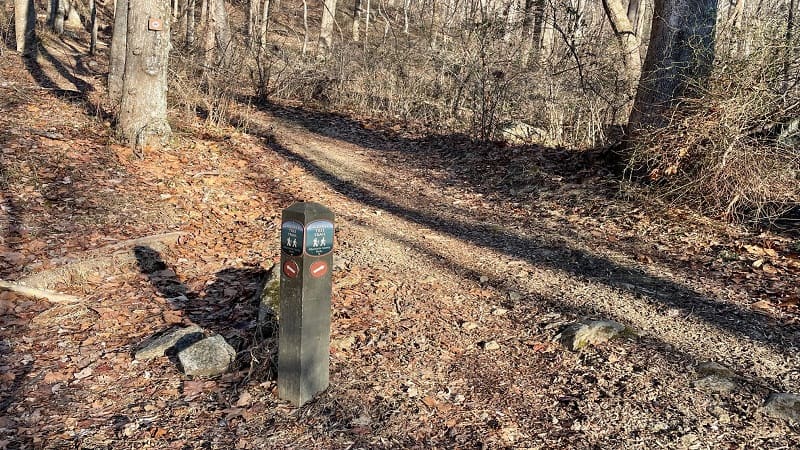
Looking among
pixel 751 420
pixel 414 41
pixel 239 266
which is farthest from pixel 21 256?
pixel 414 41

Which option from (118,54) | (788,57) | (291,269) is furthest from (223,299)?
(118,54)

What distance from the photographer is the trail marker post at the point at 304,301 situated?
363 cm

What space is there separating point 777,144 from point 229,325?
590 centimetres

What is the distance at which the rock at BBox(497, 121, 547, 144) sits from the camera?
11.1 meters

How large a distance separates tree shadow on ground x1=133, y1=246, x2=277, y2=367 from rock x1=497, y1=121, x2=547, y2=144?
650 centimetres

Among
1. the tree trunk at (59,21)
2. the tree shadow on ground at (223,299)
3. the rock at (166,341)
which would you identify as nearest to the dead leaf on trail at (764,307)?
the tree shadow on ground at (223,299)

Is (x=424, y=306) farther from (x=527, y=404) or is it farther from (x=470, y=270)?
(x=527, y=404)

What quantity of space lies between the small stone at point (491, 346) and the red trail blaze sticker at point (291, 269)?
5.55 feet

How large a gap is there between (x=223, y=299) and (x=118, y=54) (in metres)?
7.42

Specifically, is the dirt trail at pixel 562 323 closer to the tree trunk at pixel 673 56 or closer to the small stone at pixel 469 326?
the small stone at pixel 469 326

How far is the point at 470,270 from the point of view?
6.01 meters

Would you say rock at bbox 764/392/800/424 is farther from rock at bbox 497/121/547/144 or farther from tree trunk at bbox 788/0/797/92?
rock at bbox 497/121/547/144

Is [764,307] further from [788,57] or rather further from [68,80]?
[68,80]

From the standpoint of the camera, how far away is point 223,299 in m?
5.56
